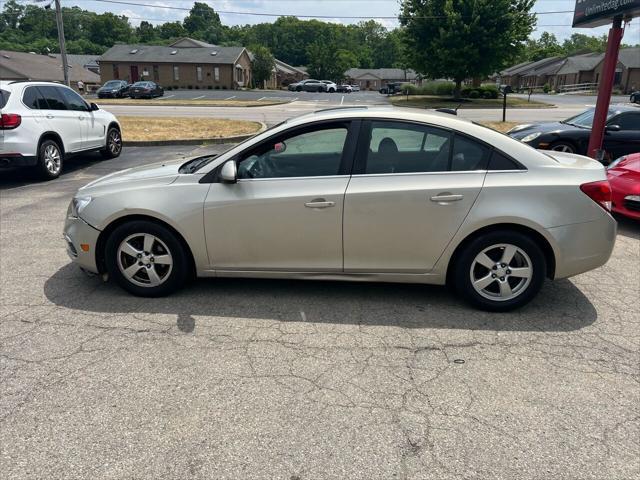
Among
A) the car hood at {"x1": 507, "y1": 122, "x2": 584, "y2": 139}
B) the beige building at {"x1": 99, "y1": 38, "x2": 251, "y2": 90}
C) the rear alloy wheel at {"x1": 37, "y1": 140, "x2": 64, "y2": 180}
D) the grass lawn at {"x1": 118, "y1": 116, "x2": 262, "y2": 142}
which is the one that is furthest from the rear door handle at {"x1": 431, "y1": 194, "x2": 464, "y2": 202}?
the beige building at {"x1": 99, "y1": 38, "x2": 251, "y2": 90}

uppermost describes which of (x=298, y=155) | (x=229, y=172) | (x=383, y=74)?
(x=383, y=74)

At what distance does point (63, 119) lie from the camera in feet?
31.4

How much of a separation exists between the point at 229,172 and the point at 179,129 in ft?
Result: 45.0

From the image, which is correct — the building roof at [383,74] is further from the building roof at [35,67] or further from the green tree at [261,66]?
the building roof at [35,67]

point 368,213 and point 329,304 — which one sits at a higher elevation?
point 368,213

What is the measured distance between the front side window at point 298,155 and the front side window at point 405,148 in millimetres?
267

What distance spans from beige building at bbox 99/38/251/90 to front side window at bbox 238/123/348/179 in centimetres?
6737

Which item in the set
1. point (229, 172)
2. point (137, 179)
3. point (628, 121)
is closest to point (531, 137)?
point (628, 121)

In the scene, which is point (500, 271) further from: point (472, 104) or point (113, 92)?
point (113, 92)

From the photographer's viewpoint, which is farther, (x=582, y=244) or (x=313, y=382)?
(x=582, y=244)

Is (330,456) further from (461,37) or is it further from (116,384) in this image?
(461,37)

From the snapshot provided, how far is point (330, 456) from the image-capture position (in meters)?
2.49

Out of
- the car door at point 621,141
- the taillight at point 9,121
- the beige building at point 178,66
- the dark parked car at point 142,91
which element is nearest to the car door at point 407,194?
the taillight at point 9,121

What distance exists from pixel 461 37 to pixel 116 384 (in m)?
40.4
